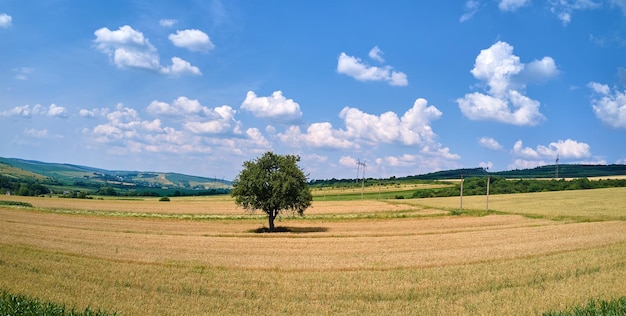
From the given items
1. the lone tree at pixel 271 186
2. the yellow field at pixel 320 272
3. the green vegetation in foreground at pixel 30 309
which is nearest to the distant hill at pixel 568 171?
the lone tree at pixel 271 186

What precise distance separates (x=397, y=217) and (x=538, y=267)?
41.6 metres

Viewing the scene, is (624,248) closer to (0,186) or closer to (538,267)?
(538,267)

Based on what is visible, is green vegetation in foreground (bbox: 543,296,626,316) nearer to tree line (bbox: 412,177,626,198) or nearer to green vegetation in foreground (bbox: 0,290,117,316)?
green vegetation in foreground (bbox: 0,290,117,316)

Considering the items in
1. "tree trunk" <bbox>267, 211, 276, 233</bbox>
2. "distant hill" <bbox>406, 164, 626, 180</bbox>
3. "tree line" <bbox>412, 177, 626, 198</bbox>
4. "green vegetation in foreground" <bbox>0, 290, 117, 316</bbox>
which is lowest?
"tree trunk" <bbox>267, 211, 276, 233</bbox>

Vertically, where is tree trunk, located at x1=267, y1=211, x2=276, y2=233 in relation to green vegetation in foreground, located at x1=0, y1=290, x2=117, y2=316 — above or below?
below

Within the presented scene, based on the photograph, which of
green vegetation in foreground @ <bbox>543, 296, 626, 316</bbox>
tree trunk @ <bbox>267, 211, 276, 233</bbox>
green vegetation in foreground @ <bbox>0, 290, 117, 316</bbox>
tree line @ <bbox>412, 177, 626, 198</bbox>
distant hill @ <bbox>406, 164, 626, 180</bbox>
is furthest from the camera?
distant hill @ <bbox>406, 164, 626, 180</bbox>

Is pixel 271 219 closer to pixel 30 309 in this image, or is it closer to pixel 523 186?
pixel 30 309

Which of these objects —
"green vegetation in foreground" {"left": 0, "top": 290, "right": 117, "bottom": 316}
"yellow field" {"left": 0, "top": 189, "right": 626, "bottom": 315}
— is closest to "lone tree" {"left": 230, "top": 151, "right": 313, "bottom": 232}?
"yellow field" {"left": 0, "top": 189, "right": 626, "bottom": 315}

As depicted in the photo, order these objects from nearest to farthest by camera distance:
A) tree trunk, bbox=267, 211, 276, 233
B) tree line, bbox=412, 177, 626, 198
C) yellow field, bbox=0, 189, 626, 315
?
yellow field, bbox=0, 189, 626, 315, tree trunk, bbox=267, 211, 276, 233, tree line, bbox=412, 177, 626, 198

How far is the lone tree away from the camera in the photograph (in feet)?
161

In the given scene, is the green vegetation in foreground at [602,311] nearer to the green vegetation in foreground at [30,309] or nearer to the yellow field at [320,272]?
the yellow field at [320,272]

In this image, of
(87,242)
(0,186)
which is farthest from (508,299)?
(0,186)

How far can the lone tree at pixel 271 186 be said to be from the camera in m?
49.0

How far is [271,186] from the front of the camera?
49.4 metres
